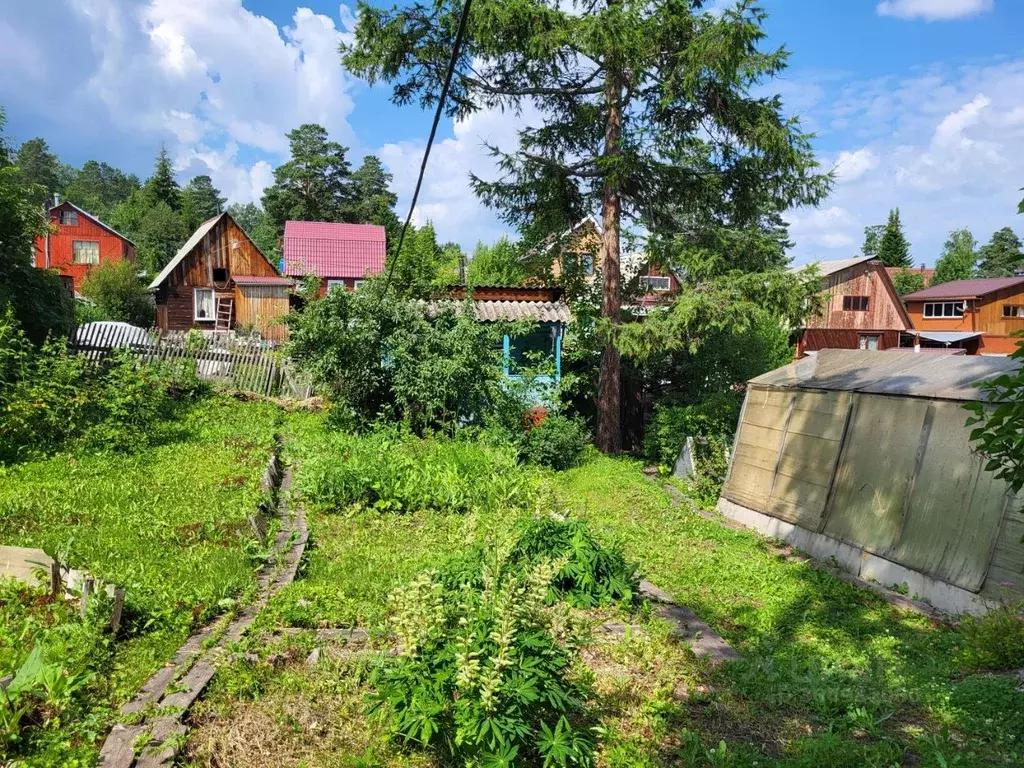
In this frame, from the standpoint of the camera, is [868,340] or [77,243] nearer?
[868,340]

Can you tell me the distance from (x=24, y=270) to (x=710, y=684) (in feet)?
49.8

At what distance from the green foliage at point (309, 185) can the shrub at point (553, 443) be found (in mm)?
51166

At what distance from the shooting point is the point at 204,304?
32.2 meters

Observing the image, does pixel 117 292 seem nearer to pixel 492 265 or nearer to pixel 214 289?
pixel 214 289

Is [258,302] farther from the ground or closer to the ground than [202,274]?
closer to the ground

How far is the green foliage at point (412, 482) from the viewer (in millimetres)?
8812

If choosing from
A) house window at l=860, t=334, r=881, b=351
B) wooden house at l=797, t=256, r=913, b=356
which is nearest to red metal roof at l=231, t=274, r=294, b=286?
wooden house at l=797, t=256, r=913, b=356

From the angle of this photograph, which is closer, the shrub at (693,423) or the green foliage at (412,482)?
the green foliage at (412,482)

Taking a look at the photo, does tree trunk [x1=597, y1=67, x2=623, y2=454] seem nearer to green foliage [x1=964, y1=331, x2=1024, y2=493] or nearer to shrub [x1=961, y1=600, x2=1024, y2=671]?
shrub [x1=961, y1=600, x2=1024, y2=671]

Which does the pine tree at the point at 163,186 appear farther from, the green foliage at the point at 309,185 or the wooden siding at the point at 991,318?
the wooden siding at the point at 991,318

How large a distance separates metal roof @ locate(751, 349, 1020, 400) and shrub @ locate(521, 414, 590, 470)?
11.3ft

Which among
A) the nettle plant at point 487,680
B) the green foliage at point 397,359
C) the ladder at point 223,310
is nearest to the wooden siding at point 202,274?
the ladder at point 223,310

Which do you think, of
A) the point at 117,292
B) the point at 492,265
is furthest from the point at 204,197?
the point at 492,265

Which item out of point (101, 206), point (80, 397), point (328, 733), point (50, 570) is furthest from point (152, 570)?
point (101, 206)
